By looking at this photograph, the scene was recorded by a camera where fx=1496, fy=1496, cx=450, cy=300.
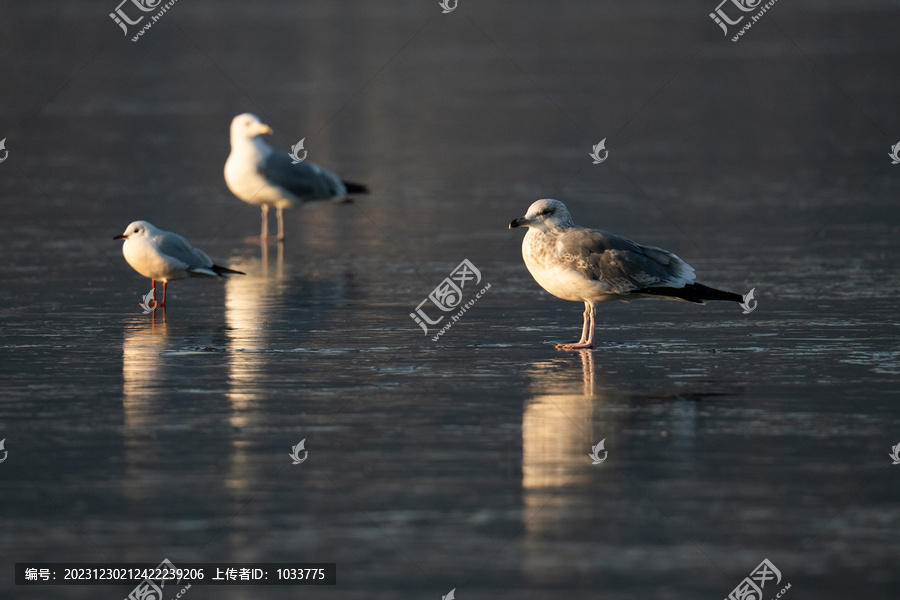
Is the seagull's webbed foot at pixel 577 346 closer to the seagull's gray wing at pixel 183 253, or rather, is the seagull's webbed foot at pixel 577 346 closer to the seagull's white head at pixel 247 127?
the seagull's gray wing at pixel 183 253

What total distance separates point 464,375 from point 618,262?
159 cm

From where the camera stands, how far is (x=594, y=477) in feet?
25.8

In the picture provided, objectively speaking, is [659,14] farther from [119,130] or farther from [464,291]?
[464,291]

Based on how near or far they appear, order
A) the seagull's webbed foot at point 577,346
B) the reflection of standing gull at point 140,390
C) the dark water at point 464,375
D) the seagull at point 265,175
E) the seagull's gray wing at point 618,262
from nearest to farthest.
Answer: the dark water at point 464,375, the reflection of standing gull at point 140,390, the seagull's gray wing at point 618,262, the seagull's webbed foot at point 577,346, the seagull at point 265,175

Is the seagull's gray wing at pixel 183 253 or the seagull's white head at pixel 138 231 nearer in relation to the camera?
the seagull's gray wing at pixel 183 253

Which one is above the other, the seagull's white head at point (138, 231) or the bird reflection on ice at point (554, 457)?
the seagull's white head at point (138, 231)

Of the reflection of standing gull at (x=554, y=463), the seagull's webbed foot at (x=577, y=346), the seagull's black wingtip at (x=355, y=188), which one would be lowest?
the reflection of standing gull at (x=554, y=463)

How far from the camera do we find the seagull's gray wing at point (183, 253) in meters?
13.4

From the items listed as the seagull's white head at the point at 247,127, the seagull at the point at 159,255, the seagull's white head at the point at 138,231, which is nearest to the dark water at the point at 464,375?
the seagull at the point at 159,255

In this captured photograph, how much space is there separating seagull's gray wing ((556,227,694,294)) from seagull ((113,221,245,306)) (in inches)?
153

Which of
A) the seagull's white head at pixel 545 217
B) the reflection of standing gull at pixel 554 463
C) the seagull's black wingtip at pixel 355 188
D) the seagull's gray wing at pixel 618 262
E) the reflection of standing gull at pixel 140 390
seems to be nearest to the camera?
the reflection of standing gull at pixel 554 463

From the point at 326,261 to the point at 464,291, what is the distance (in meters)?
2.74

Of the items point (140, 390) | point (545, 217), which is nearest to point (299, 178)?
point (545, 217)

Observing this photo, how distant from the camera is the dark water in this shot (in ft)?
22.6
